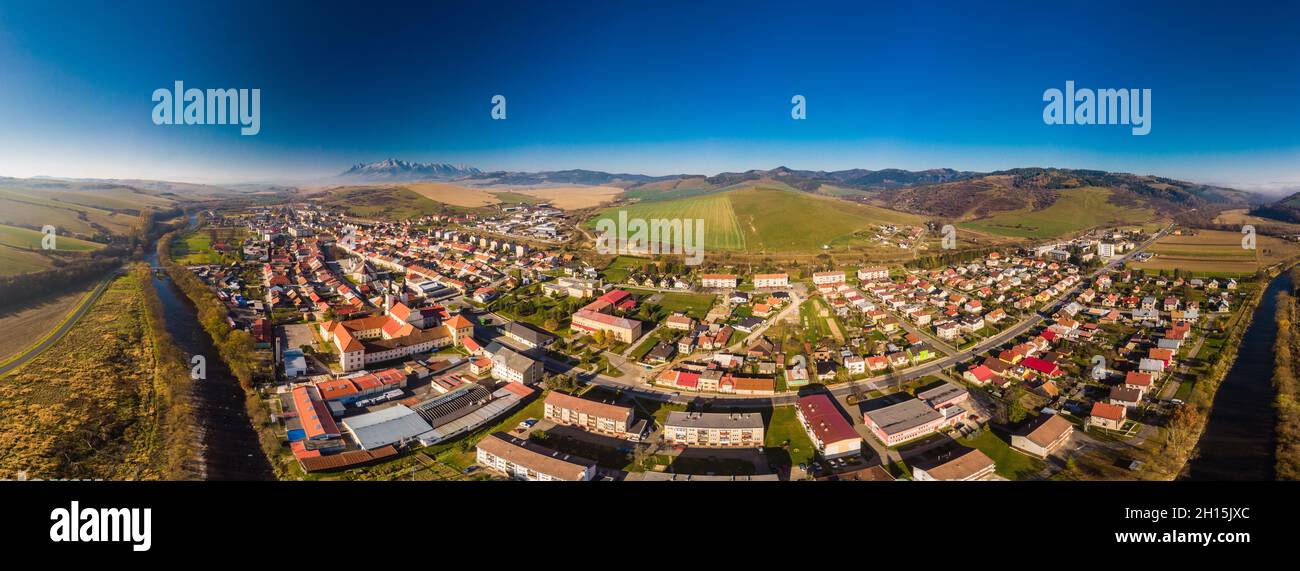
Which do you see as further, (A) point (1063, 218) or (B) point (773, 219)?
(A) point (1063, 218)

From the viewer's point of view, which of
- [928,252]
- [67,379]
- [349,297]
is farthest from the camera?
[928,252]

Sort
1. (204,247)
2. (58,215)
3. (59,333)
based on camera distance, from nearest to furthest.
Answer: (59,333), (58,215), (204,247)

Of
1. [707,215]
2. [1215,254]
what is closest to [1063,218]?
[1215,254]

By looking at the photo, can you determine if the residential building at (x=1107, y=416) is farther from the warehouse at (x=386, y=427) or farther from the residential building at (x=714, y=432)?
the warehouse at (x=386, y=427)

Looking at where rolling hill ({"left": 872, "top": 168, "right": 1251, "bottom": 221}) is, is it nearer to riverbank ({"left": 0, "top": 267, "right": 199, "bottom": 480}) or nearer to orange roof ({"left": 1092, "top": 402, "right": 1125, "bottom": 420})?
orange roof ({"left": 1092, "top": 402, "right": 1125, "bottom": 420})

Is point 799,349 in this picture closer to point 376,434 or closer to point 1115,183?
point 376,434

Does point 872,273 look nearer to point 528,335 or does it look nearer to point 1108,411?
point 1108,411

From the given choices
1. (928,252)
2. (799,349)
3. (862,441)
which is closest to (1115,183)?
(928,252)
